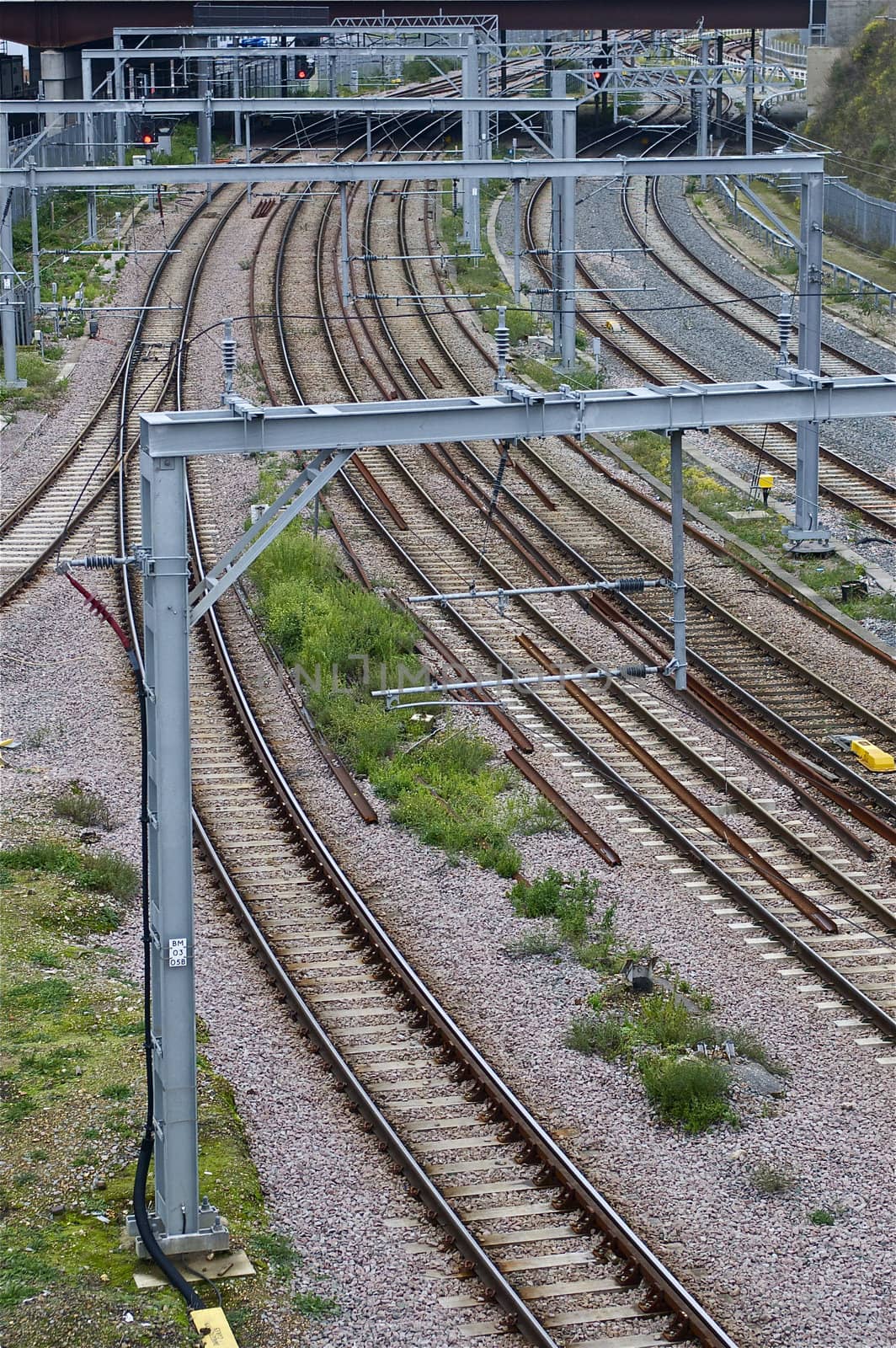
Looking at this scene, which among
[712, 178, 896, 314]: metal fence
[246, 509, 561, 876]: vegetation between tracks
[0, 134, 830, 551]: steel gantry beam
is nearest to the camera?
[246, 509, 561, 876]: vegetation between tracks

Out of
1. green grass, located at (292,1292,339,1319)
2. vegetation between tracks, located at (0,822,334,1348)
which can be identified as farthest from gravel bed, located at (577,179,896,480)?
green grass, located at (292,1292,339,1319)

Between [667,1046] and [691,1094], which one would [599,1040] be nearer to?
[667,1046]

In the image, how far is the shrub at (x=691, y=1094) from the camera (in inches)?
457

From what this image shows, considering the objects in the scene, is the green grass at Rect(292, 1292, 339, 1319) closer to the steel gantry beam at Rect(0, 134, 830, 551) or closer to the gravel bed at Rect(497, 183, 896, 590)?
the gravel bed at Rect(497, 183, 896, 590)

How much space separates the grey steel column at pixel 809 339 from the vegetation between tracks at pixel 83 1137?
37.8 feet

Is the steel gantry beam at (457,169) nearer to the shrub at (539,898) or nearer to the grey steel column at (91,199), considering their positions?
the shrub at (539,898)

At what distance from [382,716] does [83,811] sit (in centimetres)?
338

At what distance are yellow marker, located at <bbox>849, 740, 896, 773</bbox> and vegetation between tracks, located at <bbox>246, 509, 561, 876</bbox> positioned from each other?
3228 millimetres

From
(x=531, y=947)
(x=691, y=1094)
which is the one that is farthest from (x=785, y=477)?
(x=691, y=1094)

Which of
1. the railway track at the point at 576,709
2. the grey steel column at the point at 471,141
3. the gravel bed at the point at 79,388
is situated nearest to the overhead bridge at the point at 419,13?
the grey steel column at the point at 471,141

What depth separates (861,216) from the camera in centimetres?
4250

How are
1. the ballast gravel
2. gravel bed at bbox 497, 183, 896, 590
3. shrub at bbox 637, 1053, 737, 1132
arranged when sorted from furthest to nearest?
gravel bed at bbox 497, 183, 896, 590 < shrub at bbox 637, 1053, 737, 1132 < the ballast gravel

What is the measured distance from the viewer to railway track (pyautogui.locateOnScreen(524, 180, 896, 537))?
84.2ft

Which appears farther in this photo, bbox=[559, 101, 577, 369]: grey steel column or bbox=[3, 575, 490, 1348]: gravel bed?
bbox=[559, 101, 577, 369]: grey steel column
